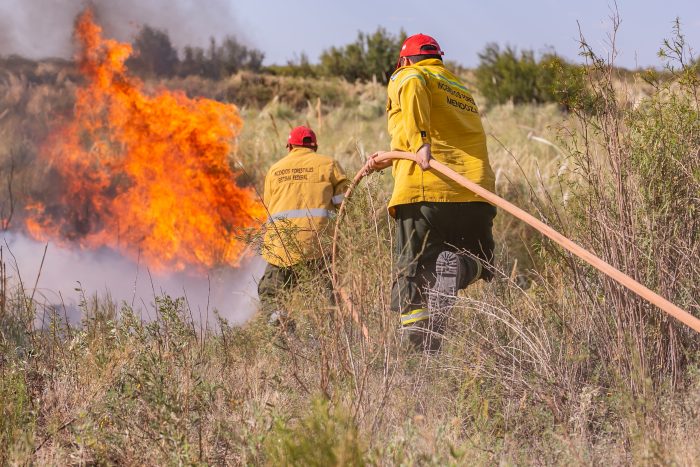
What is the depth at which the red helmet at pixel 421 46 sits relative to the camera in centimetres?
538

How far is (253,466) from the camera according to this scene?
3.14 m

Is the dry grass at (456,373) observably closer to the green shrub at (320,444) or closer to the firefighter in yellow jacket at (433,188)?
the green shrub at (320,444)

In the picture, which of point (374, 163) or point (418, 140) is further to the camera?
point (374, 163)

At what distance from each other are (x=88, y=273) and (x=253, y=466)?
6361mm

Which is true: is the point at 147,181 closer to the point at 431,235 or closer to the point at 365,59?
the point at 431,235

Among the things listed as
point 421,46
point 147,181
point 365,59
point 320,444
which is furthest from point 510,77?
point 320,444

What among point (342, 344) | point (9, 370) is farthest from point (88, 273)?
point (342, 344)

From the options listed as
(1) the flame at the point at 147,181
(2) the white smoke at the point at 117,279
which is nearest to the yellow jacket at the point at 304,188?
(1) the flame at the point at 147,181

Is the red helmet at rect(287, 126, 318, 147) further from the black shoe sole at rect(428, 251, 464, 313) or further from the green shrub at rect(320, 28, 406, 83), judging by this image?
the green shrub at rect(320, 28, 406, 83)

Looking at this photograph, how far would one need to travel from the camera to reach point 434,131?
17.3 ft

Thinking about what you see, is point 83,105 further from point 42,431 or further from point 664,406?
point 664,406

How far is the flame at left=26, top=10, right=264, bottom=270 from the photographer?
888cm

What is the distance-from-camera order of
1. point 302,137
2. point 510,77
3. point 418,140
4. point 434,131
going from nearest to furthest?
point 418,140, point 434,131, point 302,137, point 510,77

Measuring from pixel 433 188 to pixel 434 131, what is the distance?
1.29ft
